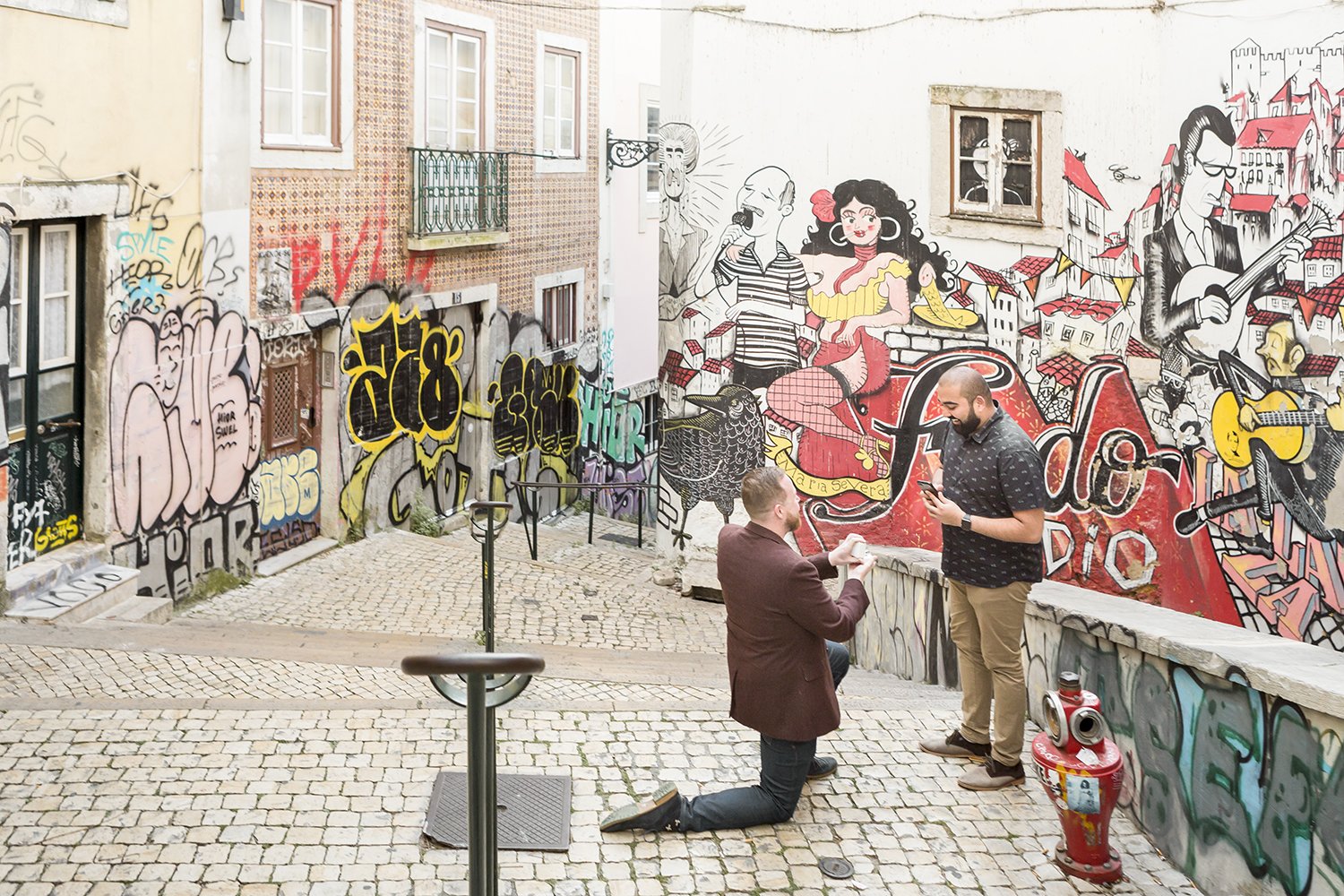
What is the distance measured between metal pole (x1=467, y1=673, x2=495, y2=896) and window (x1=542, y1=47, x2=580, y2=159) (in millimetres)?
15299

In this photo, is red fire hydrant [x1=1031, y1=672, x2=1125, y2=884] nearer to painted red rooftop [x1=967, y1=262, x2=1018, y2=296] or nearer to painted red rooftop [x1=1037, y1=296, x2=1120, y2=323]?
painted red rooftop [x1=1037, y1=296, x2=1120, y2=323]

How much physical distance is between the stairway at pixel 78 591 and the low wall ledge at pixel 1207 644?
6.21 metres

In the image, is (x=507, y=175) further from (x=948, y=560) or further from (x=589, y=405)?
(x=948, y=560)

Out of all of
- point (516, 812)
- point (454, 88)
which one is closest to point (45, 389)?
point (516, 812)

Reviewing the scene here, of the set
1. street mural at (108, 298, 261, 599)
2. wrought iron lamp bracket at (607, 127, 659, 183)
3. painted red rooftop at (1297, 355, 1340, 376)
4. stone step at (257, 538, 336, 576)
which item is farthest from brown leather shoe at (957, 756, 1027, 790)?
wrought iron lamp bracket at (607, 127, 659, 183)

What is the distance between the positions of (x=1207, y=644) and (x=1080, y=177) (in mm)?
6164

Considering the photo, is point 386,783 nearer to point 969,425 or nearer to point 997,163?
point 969,425

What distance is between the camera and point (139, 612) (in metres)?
9.97

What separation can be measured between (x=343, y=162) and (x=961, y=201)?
5916 millimetres

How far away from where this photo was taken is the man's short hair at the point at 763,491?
16.8 feet

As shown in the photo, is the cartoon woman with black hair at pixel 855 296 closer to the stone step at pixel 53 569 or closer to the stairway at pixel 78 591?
the stairway at pixel 78 591

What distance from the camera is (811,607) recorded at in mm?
5012

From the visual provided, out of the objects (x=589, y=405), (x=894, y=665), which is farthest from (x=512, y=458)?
(x=894, y=665)

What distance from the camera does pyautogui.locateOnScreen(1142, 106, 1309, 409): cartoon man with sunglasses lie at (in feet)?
32.7
